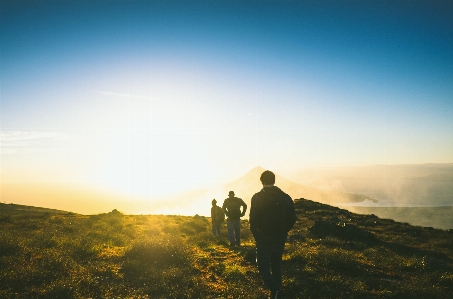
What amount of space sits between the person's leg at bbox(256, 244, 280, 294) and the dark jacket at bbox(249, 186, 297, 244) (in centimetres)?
20

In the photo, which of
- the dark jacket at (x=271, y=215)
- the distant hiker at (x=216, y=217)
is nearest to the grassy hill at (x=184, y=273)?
the dark jacket at (x=271, y=215)

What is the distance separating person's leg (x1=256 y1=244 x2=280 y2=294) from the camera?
18.4 ft

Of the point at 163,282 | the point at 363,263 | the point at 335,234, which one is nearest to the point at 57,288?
the point at 163,282

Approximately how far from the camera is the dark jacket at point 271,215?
18.2 ft

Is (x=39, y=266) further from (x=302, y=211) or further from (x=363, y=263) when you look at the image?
(x=302, y=211)

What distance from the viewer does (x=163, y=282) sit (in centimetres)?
711

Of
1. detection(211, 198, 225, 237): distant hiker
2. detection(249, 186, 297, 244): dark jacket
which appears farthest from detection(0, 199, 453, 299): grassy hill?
detection(211, 198, 225, 237): distant hiker

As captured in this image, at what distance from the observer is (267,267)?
18.5 ft

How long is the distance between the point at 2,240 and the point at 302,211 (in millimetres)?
30694

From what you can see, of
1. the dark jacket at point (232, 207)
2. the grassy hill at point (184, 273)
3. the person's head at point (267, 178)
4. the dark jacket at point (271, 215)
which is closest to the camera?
the dark jacket at point (271, 215)

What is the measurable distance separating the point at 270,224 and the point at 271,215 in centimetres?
20

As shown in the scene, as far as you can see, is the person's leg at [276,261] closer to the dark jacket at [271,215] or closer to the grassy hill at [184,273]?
the dark jacket at [271,215]

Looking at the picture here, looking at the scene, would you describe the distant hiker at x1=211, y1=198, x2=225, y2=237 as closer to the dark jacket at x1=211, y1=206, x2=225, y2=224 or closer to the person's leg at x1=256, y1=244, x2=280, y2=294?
the dark jacket at x1=211, y1=206, x2=225, y2=224

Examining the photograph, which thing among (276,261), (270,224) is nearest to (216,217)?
(276,261)
